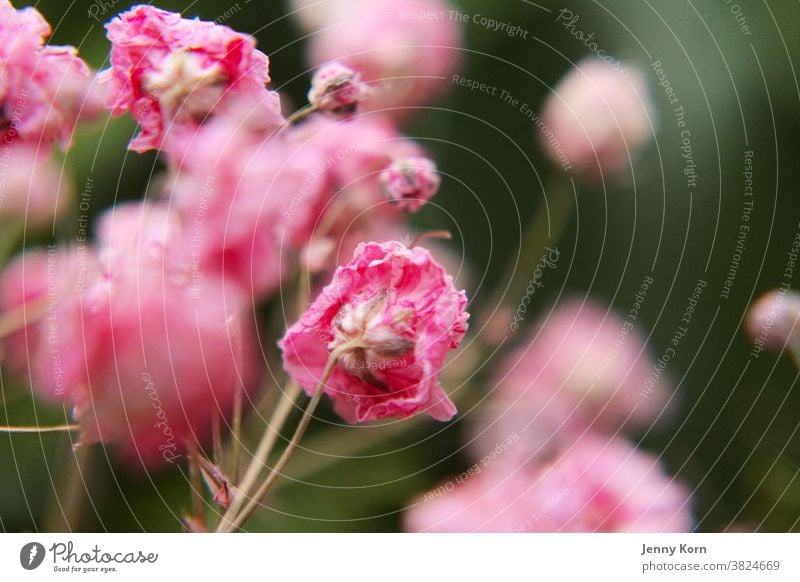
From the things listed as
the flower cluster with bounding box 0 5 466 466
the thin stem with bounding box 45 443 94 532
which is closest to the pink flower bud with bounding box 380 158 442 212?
the flower cluster with bounding box 0 5 466 466

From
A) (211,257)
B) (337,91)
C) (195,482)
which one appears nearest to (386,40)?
(337,91)

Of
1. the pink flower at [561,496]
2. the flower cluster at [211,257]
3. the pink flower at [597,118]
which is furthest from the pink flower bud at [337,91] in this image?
the pink flower at [561,496]

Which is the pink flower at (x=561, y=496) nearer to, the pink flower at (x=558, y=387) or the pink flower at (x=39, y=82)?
the pink flower at (x=558, y=387)

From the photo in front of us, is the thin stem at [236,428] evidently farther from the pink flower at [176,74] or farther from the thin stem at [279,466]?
the pink flower at [176,74]

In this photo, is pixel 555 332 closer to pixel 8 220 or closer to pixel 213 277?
pixel 213 277

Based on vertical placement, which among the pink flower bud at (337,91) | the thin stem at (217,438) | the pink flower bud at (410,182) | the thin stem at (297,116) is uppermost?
the pink flower bud at (337,91)

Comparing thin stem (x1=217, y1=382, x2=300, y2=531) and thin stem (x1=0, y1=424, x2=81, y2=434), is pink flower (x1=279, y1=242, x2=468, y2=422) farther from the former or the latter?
thin stem (x1=0, y1=424, x2=81, y2=434)

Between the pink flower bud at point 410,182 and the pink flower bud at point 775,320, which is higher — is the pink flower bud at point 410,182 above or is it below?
above

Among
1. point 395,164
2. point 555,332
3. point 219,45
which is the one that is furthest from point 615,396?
point 219,45
